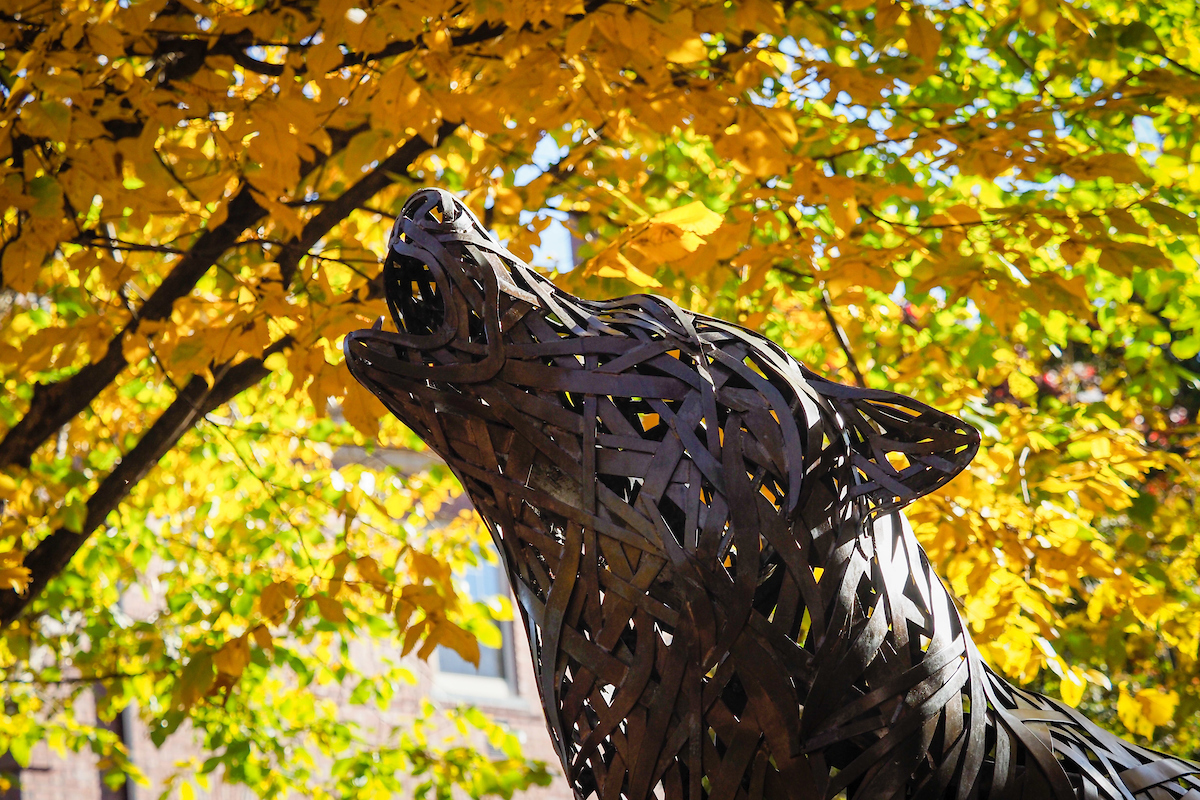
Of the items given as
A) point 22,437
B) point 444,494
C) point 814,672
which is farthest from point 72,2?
point 444,494

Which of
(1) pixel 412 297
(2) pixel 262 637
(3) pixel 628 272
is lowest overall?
(2) pixel 262 637

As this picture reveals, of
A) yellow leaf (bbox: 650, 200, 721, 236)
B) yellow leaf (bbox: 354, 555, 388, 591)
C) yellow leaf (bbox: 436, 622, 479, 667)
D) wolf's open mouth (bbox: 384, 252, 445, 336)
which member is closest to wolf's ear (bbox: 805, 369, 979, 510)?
wolf's open mouth (bbox: 384, 252, 445, 336)

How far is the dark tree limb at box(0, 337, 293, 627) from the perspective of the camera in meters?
3.00

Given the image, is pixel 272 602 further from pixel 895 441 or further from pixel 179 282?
pixel 895 441

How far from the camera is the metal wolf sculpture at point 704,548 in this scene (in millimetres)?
750

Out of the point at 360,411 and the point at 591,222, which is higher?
the point at 591,222

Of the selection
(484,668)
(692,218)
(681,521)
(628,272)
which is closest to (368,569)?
(628,272)

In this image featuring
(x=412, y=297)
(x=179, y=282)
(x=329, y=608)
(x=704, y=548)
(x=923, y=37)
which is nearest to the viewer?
(x=704, y=548)

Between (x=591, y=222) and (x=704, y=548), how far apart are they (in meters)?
2.88

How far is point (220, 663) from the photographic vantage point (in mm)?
2672

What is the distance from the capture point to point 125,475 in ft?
10.0

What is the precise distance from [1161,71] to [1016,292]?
67cm

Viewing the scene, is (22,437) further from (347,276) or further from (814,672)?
(814,672)

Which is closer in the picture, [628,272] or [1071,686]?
[628,272]
